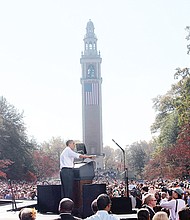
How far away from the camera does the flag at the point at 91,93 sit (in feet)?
303

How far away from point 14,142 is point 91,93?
1736 inches

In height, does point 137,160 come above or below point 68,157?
above

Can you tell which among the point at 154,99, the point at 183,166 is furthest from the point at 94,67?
the point at 183,166

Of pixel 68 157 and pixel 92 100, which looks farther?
pixel 92 100

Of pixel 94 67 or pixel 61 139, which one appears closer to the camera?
→ pixel 94 67

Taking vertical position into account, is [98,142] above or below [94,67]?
below

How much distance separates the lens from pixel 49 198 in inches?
440

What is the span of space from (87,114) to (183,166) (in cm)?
5546

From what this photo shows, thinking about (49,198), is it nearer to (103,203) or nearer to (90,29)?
(103,203)

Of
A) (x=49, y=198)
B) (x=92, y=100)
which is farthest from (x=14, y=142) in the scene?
(x=92, y=100)

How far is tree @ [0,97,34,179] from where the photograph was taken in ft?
162

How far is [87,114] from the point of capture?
93062 millimetres

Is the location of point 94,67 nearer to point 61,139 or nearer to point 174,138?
point 61,139

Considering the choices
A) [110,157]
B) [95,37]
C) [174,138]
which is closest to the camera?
[174,138]
